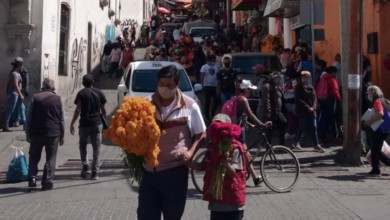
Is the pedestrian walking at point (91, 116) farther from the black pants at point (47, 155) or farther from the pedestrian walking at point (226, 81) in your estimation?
the pedestrian walking at point (226, 81)

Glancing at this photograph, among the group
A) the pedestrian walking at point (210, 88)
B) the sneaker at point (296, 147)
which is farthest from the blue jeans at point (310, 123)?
the pedestrian walking at point (210, 88)

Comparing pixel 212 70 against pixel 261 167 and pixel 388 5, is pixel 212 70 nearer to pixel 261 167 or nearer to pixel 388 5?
pixel 388 5

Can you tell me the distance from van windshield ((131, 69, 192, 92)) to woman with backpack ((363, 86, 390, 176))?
17.1ft

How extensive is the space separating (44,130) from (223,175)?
5.02 m

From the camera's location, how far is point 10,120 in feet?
53.7

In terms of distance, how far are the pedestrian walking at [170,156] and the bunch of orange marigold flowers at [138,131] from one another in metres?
0.15

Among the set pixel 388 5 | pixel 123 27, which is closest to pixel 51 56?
pixel 388 5

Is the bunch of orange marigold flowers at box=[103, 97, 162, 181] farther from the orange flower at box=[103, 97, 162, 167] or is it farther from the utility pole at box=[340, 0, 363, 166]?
the utility pole at box=[340, 0, 363, 166]

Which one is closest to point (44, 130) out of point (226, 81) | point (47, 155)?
point (47, 155)

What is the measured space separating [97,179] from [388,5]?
27.3ft

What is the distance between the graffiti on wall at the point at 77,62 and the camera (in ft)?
69.4

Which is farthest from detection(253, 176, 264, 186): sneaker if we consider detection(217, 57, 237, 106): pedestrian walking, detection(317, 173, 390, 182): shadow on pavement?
detection(217, 57, 237, 106): pedestrian walking

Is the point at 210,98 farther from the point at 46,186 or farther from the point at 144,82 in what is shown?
the point at 46,186

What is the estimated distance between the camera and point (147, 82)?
50.4 feet
